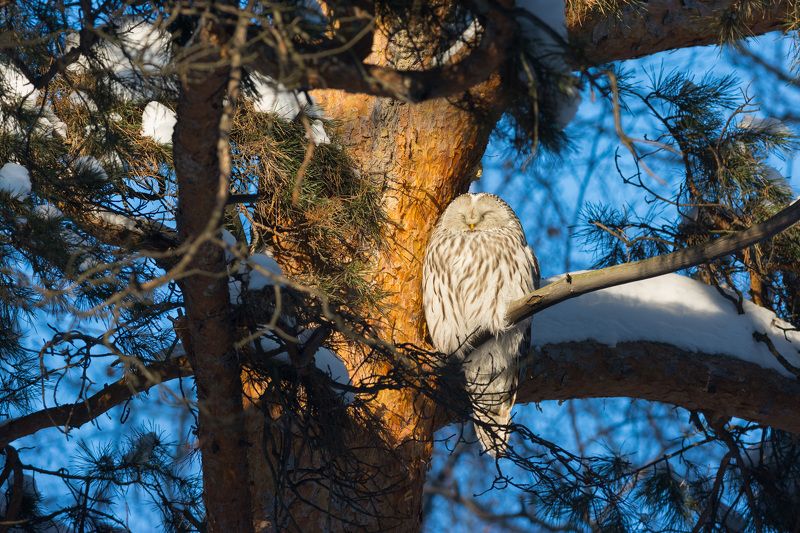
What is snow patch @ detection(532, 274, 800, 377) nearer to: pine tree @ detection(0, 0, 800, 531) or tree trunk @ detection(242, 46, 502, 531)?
pine tree @ detection(0, 0, 800, 531)

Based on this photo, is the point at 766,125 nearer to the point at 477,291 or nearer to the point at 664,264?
the point at 477,291

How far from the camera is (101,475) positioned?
3.05 meters

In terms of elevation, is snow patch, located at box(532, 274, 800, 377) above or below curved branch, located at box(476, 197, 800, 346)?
above

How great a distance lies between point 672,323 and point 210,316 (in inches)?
74.1

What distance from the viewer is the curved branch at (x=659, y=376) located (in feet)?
10.1

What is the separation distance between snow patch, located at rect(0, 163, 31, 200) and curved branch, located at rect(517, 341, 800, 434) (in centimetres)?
174

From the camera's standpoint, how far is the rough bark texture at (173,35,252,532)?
172 centimetres

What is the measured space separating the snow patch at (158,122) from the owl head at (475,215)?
1039 mm

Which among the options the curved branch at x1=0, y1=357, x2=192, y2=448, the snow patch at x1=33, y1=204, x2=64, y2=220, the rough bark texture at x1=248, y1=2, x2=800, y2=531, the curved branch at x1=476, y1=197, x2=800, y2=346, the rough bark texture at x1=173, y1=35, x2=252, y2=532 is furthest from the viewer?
the rough bark texture at x1=248, y1=2, x2=800, y2=531

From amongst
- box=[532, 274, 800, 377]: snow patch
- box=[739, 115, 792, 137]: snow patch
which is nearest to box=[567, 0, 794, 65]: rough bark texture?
box=[739, 115, 792, 137]: snow patch

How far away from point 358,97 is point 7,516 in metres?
1.79

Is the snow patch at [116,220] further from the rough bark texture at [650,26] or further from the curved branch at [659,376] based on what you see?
the rough bark texture at [650,26]

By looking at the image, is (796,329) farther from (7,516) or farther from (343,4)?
(7,516)

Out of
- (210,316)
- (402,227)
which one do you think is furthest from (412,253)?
(210,316)
